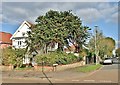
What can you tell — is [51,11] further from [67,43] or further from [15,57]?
[15,57]

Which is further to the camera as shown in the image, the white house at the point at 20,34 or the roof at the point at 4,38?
the roof at the point at 4,38

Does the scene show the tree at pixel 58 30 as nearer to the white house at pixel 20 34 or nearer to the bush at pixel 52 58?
the bush at pixel 52 58

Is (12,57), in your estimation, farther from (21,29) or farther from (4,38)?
(4,38)

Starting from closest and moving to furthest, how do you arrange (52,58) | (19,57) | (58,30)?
(52,58) → (19,57) → (58,30)

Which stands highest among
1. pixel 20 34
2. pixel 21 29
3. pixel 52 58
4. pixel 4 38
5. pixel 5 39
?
pixel 21 29

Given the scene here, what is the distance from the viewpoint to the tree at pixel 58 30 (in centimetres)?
3266

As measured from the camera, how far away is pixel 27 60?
36.4m

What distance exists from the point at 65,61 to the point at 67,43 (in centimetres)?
456

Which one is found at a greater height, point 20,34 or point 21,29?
point 21,29

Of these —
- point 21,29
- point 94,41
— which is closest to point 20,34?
point 21,29

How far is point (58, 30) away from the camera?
1292 inches

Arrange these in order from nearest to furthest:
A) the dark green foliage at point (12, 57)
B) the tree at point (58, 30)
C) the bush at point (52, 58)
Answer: the bush at point (52, 58) → the dark green foliage at point (12, 57) → the tree at point (58, 30)

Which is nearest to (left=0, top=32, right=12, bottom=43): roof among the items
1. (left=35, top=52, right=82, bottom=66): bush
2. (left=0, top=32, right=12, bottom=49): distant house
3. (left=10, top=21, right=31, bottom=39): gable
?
(left=0, top=32, right=12, bottom=49): distant house

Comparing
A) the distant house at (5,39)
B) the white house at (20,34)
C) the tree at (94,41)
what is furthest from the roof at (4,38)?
the tree at (94,41)
